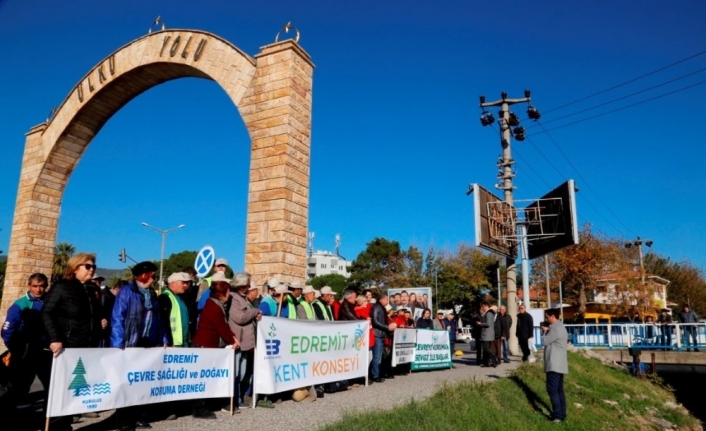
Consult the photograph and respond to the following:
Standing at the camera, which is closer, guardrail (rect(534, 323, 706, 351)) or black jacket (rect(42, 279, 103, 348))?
black jacket (rect(42, 279, 103, 348))

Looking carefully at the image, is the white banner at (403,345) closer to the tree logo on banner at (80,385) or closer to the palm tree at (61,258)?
the tree logo on banner at (80,385)

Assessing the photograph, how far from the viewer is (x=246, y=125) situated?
12109 millimetres

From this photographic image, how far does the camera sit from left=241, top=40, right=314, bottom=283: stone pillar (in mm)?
10992

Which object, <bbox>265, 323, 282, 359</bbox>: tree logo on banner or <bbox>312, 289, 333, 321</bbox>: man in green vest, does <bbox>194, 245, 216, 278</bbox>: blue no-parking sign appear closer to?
<bbox>312, 289, 333, 321</bbox>: man in green vest

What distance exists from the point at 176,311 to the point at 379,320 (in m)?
4.72

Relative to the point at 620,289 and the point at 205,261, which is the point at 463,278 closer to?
the point at 620,289

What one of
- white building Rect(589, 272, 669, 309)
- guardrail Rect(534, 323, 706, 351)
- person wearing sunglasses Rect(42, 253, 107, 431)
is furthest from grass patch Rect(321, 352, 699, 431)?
white building Rect(589, 272, 669, 309)

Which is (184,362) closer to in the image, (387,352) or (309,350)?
(309,350)

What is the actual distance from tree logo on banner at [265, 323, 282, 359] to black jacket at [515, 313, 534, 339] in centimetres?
1033

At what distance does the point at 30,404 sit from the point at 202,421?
7.17ft

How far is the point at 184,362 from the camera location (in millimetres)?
6059

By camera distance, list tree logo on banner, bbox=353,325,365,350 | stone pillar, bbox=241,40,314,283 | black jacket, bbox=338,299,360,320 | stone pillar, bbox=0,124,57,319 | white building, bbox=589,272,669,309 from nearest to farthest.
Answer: tree logo on banner, bbox=353,325,365,350
black jacket, bbox=338,299,360,320
stone pillar, bbox=241,40,314,283
stone pillar, bbox=0,124,57,319
white building, bbox=589,272,669,309

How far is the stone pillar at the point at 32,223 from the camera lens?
1650 cm

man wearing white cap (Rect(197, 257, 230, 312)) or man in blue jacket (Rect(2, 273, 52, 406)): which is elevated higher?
man wearing white cap (Rect(197, 257, 230, 312))
